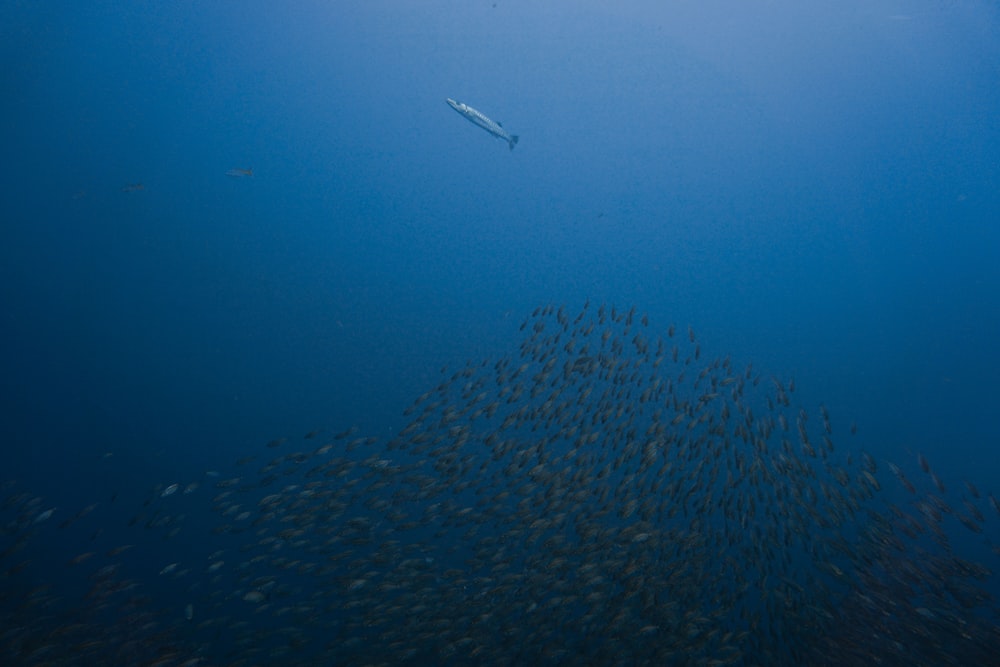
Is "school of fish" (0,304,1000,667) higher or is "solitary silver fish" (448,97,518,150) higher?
"solitary silver fish" (448,97,518,150)

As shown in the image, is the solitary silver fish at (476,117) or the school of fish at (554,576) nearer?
the school of fish at (554,576)

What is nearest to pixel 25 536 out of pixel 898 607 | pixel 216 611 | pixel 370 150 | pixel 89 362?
pixel 216 611

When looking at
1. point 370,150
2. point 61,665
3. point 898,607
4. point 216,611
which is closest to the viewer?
point 61,665

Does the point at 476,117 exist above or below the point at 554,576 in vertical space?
above

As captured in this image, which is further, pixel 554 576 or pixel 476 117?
pixel 476 117

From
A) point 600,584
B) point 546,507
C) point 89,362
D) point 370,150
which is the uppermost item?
point 370,150

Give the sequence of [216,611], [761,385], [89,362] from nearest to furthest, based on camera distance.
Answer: [216,611], [89,362], [761,385]

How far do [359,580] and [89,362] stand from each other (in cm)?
1257

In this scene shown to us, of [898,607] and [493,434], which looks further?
[898,607]

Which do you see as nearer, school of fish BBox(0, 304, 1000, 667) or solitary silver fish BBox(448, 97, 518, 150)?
school of fish BBox(0, 304, 1000, 667)

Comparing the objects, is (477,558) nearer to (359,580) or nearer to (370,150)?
(359,580)

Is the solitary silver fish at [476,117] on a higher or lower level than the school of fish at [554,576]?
higher

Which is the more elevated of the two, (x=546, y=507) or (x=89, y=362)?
(x=546, y=507)

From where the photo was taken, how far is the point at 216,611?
11.6 metres
